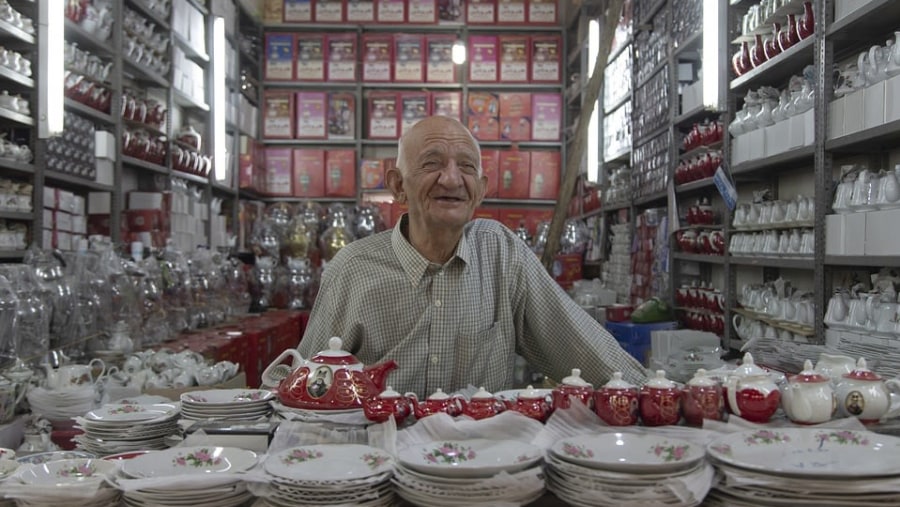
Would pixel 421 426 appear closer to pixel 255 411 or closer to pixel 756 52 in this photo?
pixel 255 411

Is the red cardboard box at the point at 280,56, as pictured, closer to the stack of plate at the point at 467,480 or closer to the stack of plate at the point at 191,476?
the stack of plate at the point at 191,476

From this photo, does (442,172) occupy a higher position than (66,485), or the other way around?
(442,172)

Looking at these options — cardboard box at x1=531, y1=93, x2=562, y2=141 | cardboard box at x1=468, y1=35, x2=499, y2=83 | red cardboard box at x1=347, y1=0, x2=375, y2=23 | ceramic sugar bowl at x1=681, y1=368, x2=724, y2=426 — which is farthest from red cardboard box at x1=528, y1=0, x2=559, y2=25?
ceramic sugar bowl at x1=681, y1=368, x2=724, y2=426

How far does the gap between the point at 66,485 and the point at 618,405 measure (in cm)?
79

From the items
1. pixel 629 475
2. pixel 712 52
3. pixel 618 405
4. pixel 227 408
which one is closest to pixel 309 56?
pixel 712 52

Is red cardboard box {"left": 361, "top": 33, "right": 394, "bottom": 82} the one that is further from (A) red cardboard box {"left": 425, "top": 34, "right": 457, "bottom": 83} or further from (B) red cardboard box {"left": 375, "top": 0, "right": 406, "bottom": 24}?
(A) red cardboard box {"left": 425, "top": 34, "right": 457, "bottom": 83}

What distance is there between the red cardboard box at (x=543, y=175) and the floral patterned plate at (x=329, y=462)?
7197 millimetres

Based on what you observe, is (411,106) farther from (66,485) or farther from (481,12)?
(66,485)

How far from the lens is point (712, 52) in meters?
4.05

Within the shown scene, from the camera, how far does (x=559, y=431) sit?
46.8 inches

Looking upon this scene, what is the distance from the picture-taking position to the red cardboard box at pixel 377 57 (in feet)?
26.9

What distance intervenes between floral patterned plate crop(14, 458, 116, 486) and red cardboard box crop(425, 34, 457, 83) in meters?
7.40

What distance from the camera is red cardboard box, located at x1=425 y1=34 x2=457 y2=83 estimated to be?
8195 mm

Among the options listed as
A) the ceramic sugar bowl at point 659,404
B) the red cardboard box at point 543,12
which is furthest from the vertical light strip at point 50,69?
the red cardboard box at point 543,12
